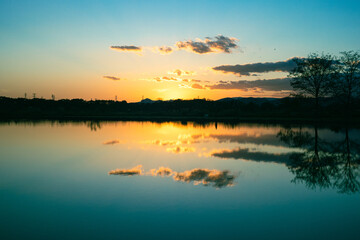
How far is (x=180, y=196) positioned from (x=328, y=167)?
698 cm

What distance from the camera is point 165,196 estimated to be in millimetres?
→ 7098

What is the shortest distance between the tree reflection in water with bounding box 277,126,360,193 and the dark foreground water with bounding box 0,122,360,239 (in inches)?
1.6

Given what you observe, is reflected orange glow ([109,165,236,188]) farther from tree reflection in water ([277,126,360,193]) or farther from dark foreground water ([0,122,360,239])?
tree reflection in water ([277,126,360,193])

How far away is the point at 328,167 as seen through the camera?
34.1ft

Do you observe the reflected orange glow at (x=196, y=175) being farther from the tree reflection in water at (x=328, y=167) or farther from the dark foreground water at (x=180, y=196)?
the tree reflection in water at (x=328, y=167)

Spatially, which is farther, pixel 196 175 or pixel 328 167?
pixel 328 167

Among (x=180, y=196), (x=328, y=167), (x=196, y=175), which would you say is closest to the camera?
(x=180, y=196)

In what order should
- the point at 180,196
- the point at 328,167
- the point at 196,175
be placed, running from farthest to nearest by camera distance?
the point at 328,167 < the point at 196,175 < the point at 180,196

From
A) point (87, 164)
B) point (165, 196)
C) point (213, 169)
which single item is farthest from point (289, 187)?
point (87, 164)

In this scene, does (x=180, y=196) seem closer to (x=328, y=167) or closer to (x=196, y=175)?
(x=196, y=175)

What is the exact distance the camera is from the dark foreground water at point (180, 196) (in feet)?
16.9

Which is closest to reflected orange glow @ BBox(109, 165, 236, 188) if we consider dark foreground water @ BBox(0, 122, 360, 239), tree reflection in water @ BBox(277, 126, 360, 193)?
dark foreground water @ BBox(0, 122, 360, 239)

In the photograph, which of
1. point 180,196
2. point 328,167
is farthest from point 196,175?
Answer: point 328,167

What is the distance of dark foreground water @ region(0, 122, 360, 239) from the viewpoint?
5145 millimetres
